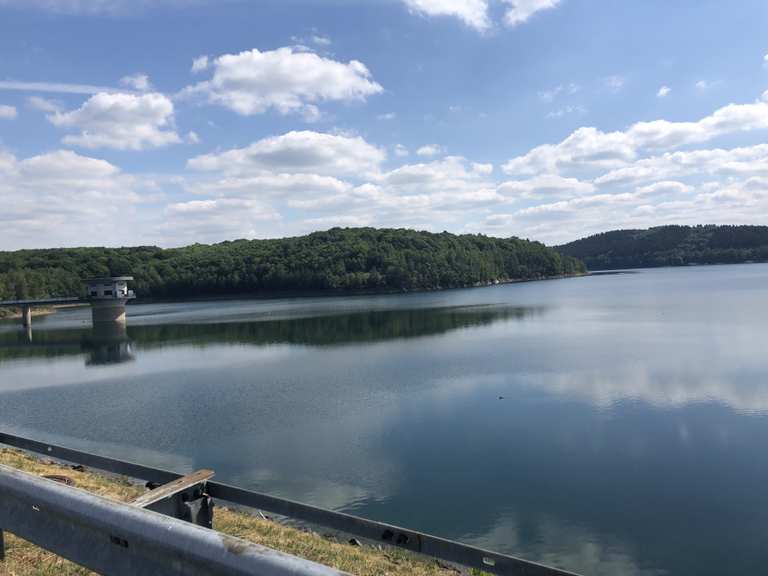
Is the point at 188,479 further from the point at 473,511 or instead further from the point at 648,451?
the point at 648,451

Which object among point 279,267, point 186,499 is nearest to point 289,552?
point 186,499

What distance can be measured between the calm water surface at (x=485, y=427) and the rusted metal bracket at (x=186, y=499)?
758 cm

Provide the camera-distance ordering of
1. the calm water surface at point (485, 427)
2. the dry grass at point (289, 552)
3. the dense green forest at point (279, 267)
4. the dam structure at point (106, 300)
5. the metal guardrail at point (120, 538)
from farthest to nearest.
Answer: the dense green forest at point (279, 267)
the dam structure at point (106, 300)
the calm water surface at point (485, 427)
the dry grass at point (289, 552)
the metal guardrail at point (120, 538)

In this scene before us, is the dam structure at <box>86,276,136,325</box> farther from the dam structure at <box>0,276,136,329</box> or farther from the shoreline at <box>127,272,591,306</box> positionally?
the shoreline at <box>127,272,591,306</box>

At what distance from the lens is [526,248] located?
169 metres

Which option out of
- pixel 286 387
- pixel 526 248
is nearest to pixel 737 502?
pixel 286 387

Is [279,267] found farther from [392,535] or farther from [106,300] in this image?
[392,535]

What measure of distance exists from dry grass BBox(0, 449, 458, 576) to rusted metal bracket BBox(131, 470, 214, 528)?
1.22 meters

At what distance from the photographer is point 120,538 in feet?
10.9

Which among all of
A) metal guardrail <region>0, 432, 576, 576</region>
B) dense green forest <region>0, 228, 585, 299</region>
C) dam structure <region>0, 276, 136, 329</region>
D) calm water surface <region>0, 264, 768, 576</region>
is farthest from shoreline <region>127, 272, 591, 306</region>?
metal guardrail <region>0, 432, 576, 576</region>

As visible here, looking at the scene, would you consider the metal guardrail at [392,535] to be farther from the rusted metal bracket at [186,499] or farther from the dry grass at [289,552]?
the dry grass at [289,552]

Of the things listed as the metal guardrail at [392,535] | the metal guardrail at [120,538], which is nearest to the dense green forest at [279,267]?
the metal guardrail at [392,535]

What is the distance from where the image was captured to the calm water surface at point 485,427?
12125 mm

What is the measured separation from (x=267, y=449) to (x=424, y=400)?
799cm
